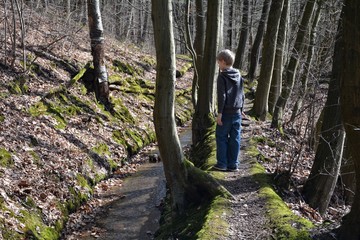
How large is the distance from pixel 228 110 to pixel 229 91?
348 mm

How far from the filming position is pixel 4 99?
9750 millimetres

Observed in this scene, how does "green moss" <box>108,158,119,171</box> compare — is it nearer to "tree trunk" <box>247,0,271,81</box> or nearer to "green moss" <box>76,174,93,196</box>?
"green moss" <box>76,174,93,196</box>

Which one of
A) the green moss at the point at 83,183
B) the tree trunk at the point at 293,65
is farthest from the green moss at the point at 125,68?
the green moss at the point at 83,183

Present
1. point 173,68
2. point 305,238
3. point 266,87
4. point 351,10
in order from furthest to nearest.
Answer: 1. point 266,87
2. point 173,68
3. point 305,238
4. point 351,10

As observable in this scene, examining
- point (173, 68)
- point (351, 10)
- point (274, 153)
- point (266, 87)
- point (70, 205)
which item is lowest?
point (70, 205)

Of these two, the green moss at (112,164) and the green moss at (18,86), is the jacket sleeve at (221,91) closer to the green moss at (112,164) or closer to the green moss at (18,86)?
the green moss at (112,164)

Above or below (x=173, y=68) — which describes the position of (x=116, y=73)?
below

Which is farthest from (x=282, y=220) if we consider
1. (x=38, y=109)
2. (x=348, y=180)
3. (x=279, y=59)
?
(x=279, y=59)

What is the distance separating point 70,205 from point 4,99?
3570 mm

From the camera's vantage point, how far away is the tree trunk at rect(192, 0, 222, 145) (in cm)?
1038

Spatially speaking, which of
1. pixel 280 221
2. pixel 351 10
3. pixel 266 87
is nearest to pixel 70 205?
pixel 280 221

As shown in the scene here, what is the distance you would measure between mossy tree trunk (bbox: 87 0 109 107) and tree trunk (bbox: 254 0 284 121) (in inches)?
197

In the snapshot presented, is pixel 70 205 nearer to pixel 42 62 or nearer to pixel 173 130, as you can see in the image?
pixel 173 130

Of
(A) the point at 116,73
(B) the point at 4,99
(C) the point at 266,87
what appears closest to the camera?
(B) the point at 4,99
